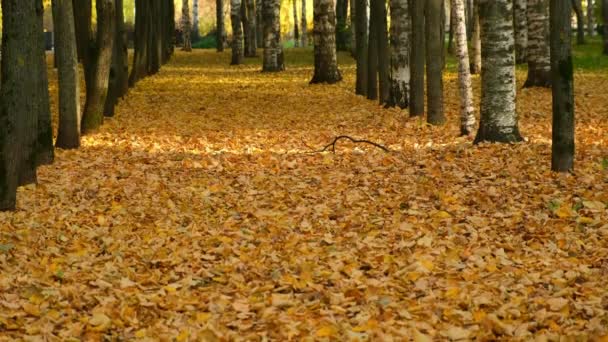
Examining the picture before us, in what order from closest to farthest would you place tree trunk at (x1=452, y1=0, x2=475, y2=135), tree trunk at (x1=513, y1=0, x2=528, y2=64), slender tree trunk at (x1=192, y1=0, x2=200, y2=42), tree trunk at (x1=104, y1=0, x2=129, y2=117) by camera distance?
1. tree trunk at (x1=452, y1=0, x2=475, y2=135)
2. tree trunk at (x1=104, y1=0, x2=129, y2=117)
3. tree trunk at (x1=513, y1=0, x2=528, y2=64)
4. slender tree trunk at (x1=192, y1=0, x2=200, y2=42)

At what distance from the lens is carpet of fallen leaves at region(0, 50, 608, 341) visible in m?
7.32

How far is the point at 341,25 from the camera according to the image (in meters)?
42.6

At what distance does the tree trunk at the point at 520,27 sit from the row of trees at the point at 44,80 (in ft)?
39.3

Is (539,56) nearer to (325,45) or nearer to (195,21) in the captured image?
(325,45)

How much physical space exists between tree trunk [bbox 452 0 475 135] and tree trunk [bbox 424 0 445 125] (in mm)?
774

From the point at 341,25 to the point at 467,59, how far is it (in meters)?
26.3

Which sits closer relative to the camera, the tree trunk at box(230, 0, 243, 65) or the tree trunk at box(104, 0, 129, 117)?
the tree trunk at box(104, 0, 129, 117)

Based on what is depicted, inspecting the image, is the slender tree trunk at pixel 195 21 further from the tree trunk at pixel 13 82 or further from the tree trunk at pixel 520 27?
the tree trunk at pixel 13 82

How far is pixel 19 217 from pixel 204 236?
8.13 ft

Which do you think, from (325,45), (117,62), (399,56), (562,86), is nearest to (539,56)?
(399,56)

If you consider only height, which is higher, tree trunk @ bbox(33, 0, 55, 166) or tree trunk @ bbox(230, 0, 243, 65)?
tree trunk @ bbox(230, 0, 243, 65)

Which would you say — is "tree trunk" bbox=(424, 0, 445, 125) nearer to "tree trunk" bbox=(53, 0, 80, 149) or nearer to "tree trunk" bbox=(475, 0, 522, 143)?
"tree trunk" bbox=(475, 0, 522, 143)

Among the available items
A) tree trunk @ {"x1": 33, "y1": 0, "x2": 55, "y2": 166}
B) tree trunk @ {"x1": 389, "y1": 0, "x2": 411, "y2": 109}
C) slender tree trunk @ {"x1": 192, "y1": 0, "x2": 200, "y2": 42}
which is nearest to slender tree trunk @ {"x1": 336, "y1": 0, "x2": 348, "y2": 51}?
slender tree trunk @ {"x1": 192, "y1": 0, "x2": 200, "y2": 42}

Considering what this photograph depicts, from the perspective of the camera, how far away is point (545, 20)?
24719mm
